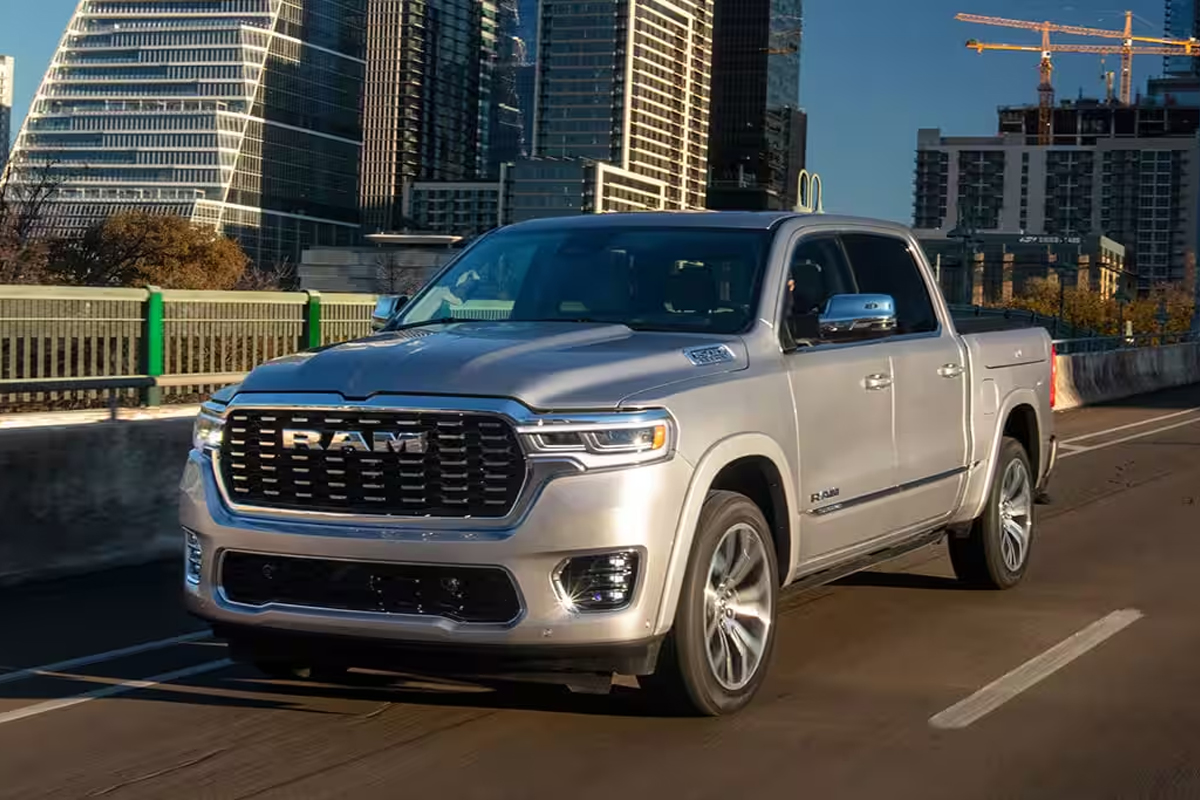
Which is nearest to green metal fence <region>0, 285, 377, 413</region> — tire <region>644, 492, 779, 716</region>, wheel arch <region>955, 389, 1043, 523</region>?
wheel arch <region>955, 389, 1043, 523</region>

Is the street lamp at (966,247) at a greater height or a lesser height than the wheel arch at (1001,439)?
greater

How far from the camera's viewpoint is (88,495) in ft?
32.4

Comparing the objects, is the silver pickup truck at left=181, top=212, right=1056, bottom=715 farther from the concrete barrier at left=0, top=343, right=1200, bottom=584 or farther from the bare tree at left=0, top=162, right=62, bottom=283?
the bare tree at left=0, top=162, right=62, bottom=283

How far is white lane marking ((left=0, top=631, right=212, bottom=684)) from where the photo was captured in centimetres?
689

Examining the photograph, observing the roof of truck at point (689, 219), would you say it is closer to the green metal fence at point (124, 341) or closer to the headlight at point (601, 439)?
the headlight at point (601, 439)

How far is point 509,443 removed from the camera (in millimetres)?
5367

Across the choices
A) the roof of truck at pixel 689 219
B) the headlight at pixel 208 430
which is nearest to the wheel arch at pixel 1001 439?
the roof of truck at pixel 689 219

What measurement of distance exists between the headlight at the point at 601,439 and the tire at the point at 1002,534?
144 inches

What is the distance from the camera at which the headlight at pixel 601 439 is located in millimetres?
5355

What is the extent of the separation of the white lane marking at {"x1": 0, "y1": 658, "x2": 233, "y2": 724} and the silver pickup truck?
27.1 inches

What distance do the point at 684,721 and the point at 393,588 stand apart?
127 centimetres

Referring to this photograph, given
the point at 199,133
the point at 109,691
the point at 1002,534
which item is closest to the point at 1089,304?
the point at 199,133

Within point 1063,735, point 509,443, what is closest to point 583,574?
point 509,443

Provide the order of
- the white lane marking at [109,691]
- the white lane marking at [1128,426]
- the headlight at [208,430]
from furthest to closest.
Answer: the white lane marking at [1128,426] → the white lane marking at [109,691] → the headlight at [208,430]
